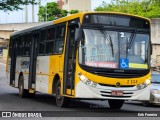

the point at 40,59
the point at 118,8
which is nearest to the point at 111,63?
the point at 40,59

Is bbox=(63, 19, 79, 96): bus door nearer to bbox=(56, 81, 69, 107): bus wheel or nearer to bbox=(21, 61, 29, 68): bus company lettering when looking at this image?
bbox=(56, 81, 69, 107): bus wheel

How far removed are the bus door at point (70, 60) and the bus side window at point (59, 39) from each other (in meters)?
0.53

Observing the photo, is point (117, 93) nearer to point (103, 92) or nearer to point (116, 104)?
point (103, 92)

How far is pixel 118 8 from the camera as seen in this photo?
8169cm

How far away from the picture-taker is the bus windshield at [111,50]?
53.2 feet

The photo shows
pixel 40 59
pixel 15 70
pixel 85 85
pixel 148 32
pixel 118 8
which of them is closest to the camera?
pixel 85 85

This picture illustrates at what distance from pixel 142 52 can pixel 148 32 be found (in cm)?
78

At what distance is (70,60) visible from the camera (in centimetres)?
1692

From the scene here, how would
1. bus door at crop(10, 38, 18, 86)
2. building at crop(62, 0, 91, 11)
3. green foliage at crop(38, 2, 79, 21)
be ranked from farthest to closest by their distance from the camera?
building at crop(62, 0, 91, 11), green foliage at crop(38, 2, 79, 21), bus door at crop(10, 38, 18, 86)

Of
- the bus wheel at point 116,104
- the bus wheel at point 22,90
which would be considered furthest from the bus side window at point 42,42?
the bus wheel at point 22,90

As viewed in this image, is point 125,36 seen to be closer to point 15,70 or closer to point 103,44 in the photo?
point 103,44

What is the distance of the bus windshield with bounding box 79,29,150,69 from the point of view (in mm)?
16203

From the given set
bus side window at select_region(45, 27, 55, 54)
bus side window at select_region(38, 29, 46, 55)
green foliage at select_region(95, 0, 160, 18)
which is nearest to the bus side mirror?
bus side window at select_region(45, 27, 55, 54)

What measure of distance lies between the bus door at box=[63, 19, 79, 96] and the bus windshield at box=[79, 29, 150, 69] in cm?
53
